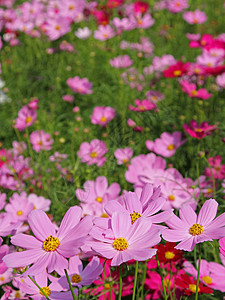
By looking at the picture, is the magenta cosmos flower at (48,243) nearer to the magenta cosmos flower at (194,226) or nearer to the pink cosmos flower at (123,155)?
the magenta cosmos flower at (194,226)

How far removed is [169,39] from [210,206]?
6.25 ft

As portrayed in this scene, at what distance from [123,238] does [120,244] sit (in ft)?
0.04

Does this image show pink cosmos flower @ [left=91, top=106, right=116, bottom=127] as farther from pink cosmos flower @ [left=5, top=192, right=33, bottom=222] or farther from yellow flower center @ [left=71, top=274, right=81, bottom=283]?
yellow flower center @ [left=71, top=274, right=81, bottom=283]

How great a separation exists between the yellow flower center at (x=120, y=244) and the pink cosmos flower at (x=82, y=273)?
0.13m

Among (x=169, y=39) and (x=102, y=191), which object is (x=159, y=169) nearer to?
(x=102, y=191)

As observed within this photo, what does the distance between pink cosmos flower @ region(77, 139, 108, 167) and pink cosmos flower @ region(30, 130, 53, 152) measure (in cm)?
Result: 20

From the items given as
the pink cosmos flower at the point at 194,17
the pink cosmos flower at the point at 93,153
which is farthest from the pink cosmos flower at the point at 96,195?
the pink cosmos flower at the point at 194,17

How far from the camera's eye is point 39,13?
249cm

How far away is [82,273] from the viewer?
31.1 inches

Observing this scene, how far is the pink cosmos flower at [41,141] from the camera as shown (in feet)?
4.92

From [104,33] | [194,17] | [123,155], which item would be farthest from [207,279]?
[194,17]

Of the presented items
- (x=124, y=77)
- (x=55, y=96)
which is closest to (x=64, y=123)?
(x=55, y=96)

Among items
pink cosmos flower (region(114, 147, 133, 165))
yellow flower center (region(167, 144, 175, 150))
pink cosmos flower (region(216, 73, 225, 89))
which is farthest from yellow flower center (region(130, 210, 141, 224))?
pink cosmos flower (region(216, 73, 225, 89))

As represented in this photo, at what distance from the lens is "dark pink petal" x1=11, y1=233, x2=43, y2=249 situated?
0.61 m
